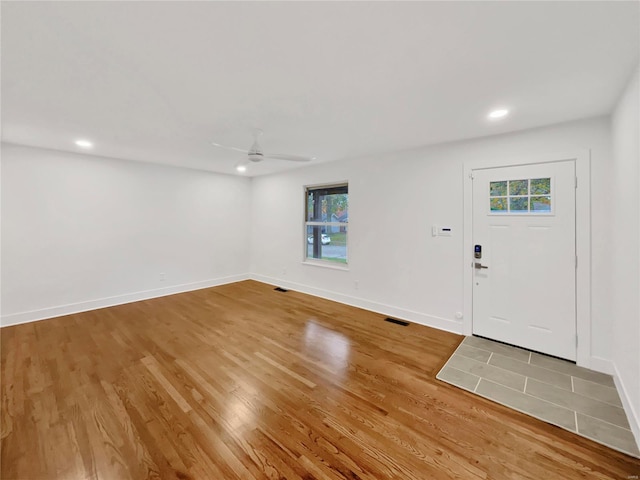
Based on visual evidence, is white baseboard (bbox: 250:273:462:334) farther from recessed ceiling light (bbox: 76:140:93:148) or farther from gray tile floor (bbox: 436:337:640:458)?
recessed ceiling light (bbox: 76:140:93:148)

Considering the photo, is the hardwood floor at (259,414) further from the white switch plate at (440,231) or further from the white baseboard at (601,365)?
the white switch plate at (440,231)

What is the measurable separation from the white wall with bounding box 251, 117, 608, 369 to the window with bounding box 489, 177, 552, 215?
311 mm

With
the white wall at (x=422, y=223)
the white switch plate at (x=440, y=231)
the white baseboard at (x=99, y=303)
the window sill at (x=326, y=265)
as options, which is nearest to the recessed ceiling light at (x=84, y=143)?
the white baseboard at (x=99, y=303)

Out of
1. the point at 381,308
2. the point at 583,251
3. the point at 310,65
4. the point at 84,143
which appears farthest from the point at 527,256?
the point at 84,143

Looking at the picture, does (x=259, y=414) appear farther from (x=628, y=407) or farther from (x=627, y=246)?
(x=627, y=246)

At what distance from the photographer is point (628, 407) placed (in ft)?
6.46

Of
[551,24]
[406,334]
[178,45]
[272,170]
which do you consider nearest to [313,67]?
[178,45]

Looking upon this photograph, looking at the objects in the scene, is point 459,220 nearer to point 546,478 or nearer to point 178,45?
point 546,478

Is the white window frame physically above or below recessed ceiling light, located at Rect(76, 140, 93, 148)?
Result: below

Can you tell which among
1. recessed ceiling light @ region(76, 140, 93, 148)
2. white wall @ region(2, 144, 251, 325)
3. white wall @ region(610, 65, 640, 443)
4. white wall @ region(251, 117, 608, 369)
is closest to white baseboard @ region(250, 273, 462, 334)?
white wall @ region(251, 117, 608, 369)

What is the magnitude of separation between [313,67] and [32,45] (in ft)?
5.70

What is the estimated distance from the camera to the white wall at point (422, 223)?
260cm

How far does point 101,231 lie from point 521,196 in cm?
609

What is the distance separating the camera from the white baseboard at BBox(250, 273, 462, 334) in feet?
11.6
